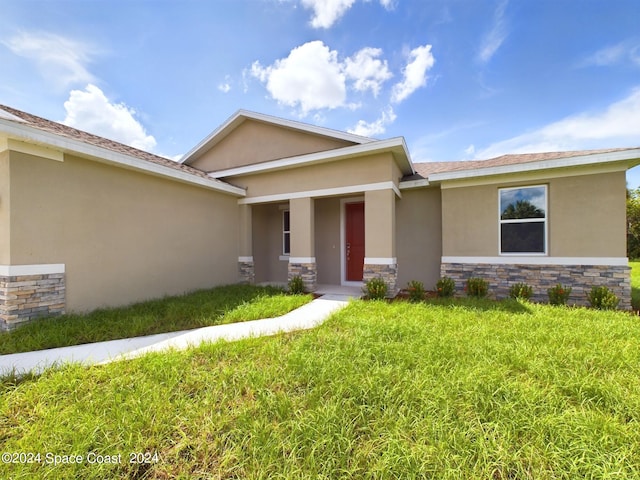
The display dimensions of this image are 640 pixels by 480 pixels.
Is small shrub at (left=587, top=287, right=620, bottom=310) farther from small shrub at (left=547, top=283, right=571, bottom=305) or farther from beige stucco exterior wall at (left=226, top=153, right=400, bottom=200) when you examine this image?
beige stucco exterior wall at (left=226, top=153, right=400, bottom=200)

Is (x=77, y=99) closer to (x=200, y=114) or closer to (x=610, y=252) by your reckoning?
(x=200, y=114)

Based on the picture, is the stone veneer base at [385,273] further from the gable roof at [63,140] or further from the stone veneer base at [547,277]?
the gable roof at [63,140]

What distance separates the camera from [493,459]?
6.43 feet

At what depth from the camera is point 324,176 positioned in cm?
798

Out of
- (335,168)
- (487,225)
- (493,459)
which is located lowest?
(493,459)

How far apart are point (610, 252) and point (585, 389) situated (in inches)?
219

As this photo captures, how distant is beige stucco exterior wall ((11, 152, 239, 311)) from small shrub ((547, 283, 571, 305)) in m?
9.13

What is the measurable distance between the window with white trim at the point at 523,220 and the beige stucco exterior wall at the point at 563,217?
15 cm

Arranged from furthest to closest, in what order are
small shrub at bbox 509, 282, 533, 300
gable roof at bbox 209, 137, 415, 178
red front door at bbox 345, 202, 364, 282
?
red front door at bbox 345, 202, 364, 282 < gable roof at bbox 209, 137, 415, 178 < small shrub at bbox 509, 282, 533, 300

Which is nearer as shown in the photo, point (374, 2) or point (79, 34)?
point (79, 34)

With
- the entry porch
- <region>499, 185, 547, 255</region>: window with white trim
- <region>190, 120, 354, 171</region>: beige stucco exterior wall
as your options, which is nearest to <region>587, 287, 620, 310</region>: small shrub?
<region>499, 185, 547, 255</region>: window with white trim

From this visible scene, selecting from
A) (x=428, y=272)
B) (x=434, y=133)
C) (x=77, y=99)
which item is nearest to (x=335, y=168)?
(x=428, y=272)

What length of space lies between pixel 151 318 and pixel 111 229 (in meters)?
2.39

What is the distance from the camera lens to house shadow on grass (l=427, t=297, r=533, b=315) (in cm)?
556
